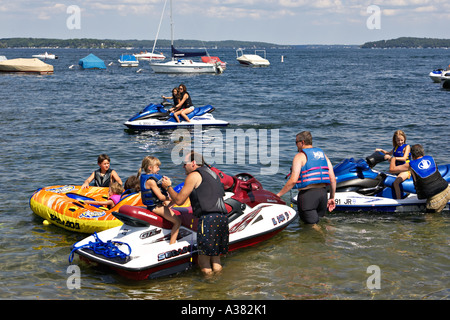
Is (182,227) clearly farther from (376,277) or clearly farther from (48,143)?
(48,143)

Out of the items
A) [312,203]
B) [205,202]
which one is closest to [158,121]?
[312,203]

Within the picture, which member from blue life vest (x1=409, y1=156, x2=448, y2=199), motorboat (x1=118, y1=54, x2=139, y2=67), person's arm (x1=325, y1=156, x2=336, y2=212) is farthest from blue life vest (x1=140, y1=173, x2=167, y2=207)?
motorboat (x1=118, y1=54, x2=139, y2=67)

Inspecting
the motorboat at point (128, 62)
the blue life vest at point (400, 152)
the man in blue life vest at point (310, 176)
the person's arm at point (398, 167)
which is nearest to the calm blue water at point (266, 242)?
the man in blue life vest at point (310, 176)

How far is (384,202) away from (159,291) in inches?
211

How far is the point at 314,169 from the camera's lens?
880cm

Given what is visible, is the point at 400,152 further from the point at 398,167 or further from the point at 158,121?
the point at 158,121

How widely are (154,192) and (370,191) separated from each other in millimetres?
5130

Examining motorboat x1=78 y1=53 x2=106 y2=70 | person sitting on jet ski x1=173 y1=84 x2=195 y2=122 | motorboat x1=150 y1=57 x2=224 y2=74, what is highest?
motorboat x1=78 y1=53 x2=106 y2=70

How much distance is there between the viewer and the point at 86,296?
710 cm

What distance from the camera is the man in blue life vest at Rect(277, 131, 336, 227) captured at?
8758 mm

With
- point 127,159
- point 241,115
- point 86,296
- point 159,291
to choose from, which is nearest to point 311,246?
point 159,291

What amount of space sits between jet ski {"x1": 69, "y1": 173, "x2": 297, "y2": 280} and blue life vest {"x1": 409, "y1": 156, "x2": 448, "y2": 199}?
9.27 ft

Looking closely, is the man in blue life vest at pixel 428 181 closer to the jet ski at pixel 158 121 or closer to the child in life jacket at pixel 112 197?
the child in life jacket at pixel 112 197

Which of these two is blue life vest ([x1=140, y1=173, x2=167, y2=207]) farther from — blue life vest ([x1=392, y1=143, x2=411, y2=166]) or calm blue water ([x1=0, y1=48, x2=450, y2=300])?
blue life vest ([x1=392, y1=143, x2=411, y2=166])
